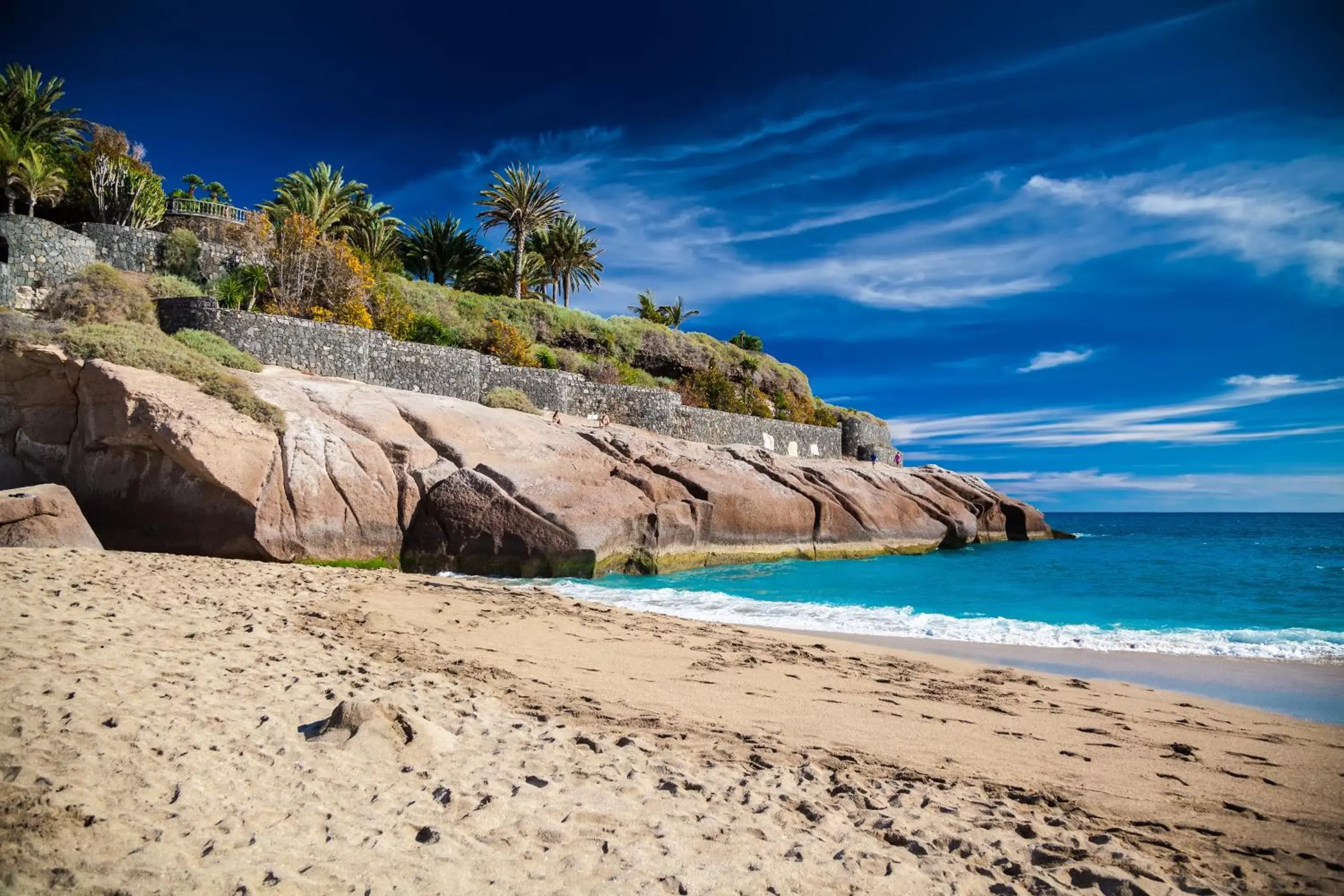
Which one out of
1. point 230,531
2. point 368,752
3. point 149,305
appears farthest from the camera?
point 149,305

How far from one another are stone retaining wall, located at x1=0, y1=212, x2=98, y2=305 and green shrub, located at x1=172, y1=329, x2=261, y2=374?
665 centimetres

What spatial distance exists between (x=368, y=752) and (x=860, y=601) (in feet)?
40.4

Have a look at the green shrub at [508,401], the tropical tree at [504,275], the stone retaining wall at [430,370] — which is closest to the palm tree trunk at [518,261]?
the tropical tree at [504,275]

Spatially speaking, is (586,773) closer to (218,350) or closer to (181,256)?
(218,350)

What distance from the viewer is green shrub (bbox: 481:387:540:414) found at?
22.8 meters

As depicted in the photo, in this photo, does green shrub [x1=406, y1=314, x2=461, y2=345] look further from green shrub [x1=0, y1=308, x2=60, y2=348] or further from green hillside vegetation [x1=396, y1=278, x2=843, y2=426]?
green shrub [x1=0, y1=308, x2=60, y2=348]

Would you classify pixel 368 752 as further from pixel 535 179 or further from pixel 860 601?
pixel 535 179

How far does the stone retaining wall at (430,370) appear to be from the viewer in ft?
61.5

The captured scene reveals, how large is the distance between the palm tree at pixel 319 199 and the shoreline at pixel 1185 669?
1045 inches

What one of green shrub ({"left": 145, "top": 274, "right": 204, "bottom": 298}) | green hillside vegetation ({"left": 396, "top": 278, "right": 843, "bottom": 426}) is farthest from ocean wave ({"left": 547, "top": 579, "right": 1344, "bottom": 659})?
green hillside vegetation ({"left": 396, "top": 278, "right": 843, "bottom": 426})

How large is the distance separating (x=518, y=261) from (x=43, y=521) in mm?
31250

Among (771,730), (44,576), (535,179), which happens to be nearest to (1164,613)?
(771,730)

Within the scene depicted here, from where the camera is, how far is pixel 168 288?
2197cm

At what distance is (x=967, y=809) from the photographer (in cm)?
404
